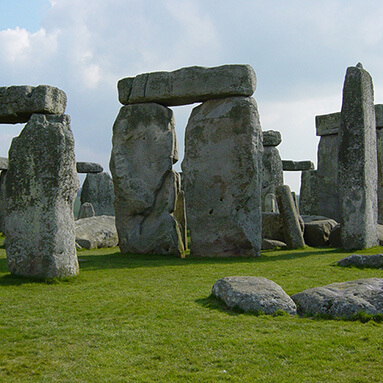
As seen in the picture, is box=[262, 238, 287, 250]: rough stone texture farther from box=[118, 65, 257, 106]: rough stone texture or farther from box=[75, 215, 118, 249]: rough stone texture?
box=[75, 215, 118, 249]: rough stone texture

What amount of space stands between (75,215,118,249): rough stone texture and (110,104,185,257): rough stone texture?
1.39 meters

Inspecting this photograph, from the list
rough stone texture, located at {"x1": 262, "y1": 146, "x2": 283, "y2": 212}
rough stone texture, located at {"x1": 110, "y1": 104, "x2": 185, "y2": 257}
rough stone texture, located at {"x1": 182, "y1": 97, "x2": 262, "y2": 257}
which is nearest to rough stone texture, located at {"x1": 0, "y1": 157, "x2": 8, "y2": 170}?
rough stone texture, located at {"x1": 110, "y1": 104, "x2": 185, "y2": 257}

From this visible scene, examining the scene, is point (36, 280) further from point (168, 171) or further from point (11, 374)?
point (168, 171)

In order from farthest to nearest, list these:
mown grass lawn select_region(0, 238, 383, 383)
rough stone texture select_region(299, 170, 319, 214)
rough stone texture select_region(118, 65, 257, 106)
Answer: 1. rough stone texture select_region(299, 170, 319, 214)
2. rough stone texture select_region(118, 65, 257, 106)
3. mown grass lawn select_region(0, 238, 383, 383)

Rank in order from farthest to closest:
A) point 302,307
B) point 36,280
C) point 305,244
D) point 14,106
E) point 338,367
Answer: point 305,244 < point 14,106 < point 36,280 < point 302,307 < point 338,367

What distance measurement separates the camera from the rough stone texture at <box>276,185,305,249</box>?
11281mm

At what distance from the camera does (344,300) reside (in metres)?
4.67

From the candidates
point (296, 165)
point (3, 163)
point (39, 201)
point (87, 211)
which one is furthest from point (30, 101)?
point (296, 165)

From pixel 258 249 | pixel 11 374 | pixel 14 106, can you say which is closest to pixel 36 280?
pixel 14 106

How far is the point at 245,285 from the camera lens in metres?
5.16

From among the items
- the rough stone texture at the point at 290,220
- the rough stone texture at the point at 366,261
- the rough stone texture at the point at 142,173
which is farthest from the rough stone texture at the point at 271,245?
the rough stone texture at the point at 366,261

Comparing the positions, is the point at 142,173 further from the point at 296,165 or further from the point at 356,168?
the point at 296,165

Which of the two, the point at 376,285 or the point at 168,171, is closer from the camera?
the point at 376,285

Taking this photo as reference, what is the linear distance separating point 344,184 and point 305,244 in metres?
2.18
